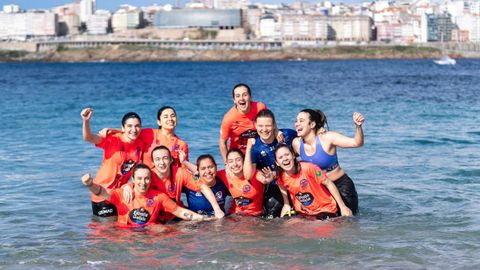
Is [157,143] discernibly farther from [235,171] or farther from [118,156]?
[235,171]

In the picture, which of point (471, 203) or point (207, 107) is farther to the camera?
point (207, 107)

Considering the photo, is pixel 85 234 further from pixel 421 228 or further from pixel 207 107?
pixel 207 107

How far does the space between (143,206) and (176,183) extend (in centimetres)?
51

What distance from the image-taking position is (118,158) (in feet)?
34.3

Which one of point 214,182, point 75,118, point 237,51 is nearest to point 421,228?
point 214,182

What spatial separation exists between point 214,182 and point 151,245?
1214 millimetres

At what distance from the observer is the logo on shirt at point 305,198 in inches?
400

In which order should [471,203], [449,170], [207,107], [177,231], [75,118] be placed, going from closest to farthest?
[177,231]
[471,203]
[449,170]
[75,118]
[207,107]

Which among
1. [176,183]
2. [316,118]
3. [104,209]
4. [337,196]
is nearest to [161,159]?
[176,183]

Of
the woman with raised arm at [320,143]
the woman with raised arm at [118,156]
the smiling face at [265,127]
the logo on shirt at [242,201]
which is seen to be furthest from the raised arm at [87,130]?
the woman with raised arm at [320,143]

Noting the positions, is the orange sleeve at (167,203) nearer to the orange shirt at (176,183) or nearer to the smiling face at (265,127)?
the orange shirt at (176,183)

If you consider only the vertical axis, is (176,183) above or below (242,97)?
below

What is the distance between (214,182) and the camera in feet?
33.6

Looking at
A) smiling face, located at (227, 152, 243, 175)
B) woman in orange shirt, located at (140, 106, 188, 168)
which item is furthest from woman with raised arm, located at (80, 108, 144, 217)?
smiling face, located at (227, 152, 243, 175)
